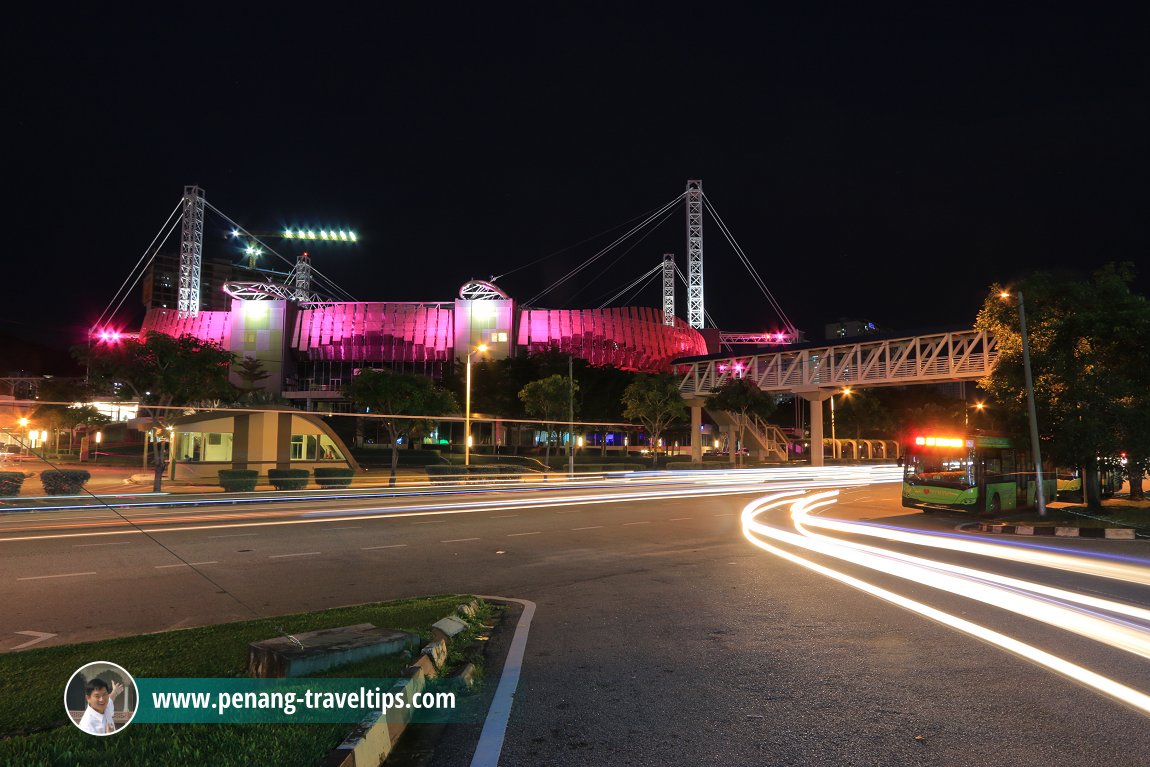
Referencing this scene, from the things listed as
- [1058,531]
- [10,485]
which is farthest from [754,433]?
[10,485]

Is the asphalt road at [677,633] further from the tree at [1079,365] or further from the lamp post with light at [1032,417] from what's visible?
the tree at [1079,365]

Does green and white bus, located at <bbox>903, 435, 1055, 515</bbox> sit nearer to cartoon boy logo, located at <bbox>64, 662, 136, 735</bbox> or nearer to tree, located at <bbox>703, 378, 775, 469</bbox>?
cartoon boy logo, located at <bbox>64, 662, 136, 735</bbox>

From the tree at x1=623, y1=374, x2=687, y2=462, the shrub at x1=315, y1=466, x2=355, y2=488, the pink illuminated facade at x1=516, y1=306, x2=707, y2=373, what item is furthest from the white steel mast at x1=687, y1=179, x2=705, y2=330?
the shrub at x1=315, y1=466, x2=355, y2=488

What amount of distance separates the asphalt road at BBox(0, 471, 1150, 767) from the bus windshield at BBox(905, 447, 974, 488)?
6.05 m

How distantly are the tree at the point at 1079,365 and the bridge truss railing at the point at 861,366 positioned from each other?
63.5 ft

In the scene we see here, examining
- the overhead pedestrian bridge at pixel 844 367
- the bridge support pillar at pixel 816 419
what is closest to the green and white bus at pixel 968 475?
the overhead pedestrian bridge at pixel 844 367

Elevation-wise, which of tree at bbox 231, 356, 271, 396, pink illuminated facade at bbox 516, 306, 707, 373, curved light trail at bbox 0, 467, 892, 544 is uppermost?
pink illuminated facade at bbox 516, 306, 707, 373

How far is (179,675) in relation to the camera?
5.35 metres

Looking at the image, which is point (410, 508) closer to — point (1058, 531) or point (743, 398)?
point (1058, 531)

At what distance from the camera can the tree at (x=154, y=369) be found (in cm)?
3878

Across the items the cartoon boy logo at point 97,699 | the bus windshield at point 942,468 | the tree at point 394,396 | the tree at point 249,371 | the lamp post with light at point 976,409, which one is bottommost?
the cartoon boy logo at point 97,699

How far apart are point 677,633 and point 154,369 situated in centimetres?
4023

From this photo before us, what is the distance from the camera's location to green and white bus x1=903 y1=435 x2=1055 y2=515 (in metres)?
21.6

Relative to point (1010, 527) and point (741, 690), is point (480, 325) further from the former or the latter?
point (741, 690)
